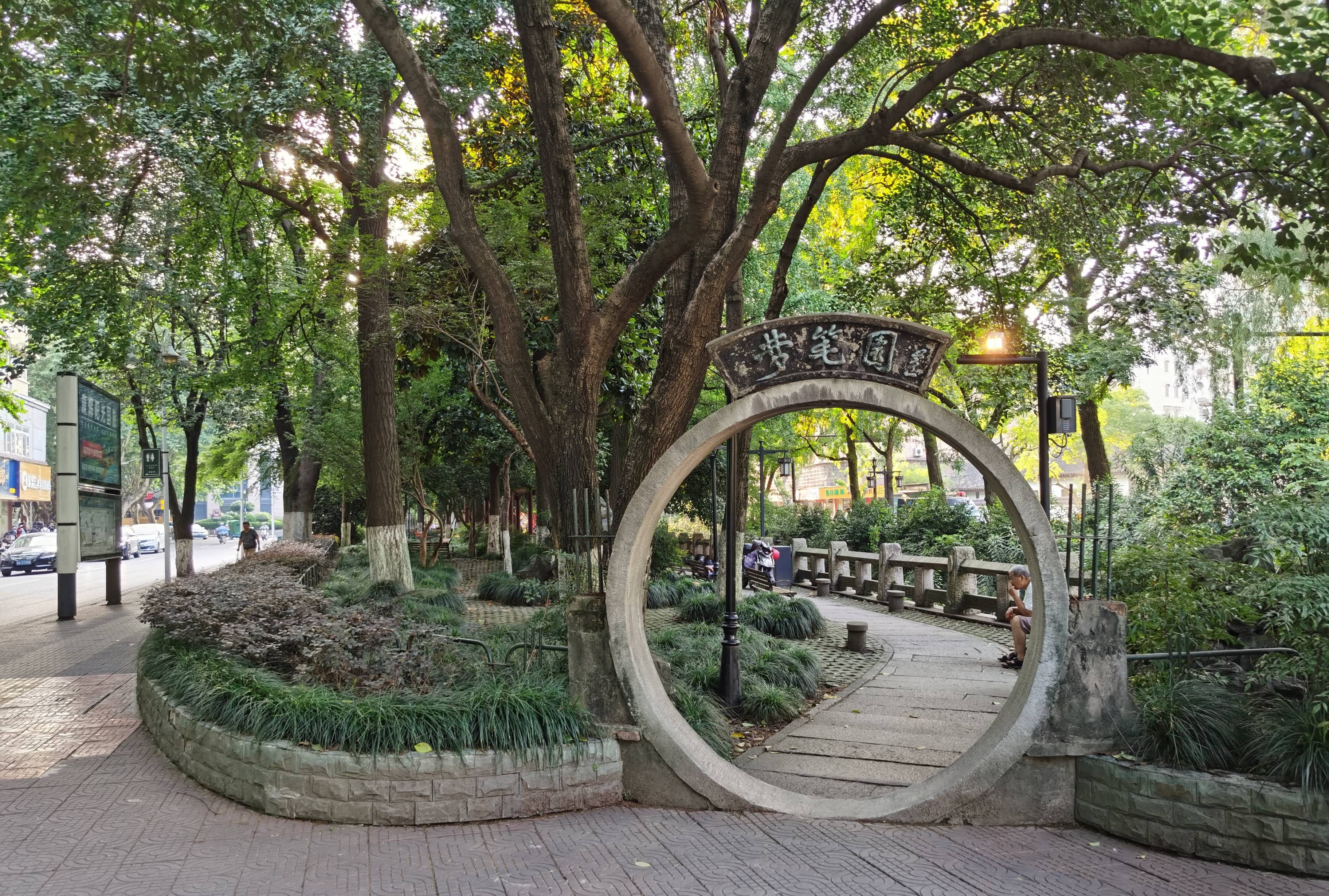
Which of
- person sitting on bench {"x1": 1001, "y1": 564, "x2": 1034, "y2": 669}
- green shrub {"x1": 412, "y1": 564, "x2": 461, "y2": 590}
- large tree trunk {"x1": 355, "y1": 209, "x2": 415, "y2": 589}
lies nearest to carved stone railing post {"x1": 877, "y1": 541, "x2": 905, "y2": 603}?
person sitting on bench {"x1": 1001, "y1": 564, "x2": 1034, "y2": 669}

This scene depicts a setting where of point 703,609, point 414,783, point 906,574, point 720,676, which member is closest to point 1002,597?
point 703,609

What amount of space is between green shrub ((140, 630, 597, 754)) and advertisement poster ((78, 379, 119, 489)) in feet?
38.3

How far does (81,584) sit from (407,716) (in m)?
24.1

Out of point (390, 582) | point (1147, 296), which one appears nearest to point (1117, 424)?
point (1147, 296)

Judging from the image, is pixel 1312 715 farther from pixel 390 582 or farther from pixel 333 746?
pixel 390 582

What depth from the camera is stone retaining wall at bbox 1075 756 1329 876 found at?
5.23m

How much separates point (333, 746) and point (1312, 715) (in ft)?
20.4

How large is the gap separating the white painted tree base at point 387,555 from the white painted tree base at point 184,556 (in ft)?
32.2

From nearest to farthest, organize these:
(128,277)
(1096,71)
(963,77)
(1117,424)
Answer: (1096,71)
(963,77)
(128,277)
(1117,424)

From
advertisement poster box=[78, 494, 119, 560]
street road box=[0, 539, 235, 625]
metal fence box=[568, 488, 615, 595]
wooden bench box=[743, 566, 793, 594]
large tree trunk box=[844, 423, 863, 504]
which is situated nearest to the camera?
metal fence box=[568, 488, 615, 595]

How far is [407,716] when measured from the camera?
6.26m

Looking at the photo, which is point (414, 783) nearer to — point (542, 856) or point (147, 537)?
point (542, 856)

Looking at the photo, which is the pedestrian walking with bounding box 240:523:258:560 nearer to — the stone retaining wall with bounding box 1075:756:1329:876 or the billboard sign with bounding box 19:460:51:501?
the stone retaining wall with bounding box 1075:756:1329:876

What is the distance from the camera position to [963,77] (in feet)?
36.5
